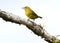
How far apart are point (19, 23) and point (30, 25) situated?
0.69ft

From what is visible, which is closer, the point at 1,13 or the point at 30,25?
the point at 1,13

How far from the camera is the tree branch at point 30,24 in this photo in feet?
9.14

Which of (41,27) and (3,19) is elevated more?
(41,27)

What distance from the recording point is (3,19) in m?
2.80

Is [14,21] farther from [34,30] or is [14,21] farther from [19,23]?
[34,30]

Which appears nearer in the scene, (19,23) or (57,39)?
(19,23)

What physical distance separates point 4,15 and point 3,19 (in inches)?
3.0

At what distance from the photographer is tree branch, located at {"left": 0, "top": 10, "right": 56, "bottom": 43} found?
9.14 ft

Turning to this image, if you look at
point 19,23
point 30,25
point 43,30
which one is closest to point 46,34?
point 43,30

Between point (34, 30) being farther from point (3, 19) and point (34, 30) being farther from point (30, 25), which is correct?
point (3, 19)

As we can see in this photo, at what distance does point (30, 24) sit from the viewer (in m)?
3.03

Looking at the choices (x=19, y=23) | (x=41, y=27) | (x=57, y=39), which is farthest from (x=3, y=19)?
(x=57, y=39)

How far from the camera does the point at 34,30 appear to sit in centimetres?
303

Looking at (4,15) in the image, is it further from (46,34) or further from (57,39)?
(57,39)
